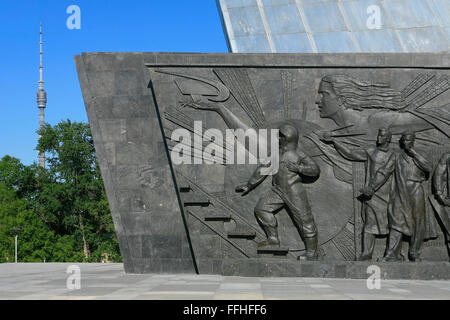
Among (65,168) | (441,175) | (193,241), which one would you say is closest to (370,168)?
(441,175)

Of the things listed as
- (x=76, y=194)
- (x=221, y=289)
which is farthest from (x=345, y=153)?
(x=76, y=194)

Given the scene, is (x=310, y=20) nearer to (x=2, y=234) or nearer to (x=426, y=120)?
(x=426, y=120)

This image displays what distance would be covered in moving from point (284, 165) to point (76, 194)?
27.5 metres

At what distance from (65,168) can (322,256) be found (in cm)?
2823

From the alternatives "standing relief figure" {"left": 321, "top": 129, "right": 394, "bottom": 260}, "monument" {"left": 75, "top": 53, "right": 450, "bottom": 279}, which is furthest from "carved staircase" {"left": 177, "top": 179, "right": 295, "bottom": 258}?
"standing relief figure" {"left": 321, "top": 129, "right": 394, "bottom": 260}

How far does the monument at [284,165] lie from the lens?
1198cm

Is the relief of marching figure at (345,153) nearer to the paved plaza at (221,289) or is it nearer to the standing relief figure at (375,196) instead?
the standing relief figure at (375,196)

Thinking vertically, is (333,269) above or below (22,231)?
above

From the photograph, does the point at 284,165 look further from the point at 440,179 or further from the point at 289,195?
the point at 440,179

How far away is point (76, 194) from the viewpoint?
3719cm

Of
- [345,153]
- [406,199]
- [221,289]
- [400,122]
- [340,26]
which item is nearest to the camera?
[221,289]

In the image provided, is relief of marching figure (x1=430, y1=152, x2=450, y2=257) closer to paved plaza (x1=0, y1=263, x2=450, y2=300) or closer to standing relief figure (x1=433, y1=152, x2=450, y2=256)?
standing relief figure (x1=433, y1=152, x2=450, y2=256)

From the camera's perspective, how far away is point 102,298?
310 inches

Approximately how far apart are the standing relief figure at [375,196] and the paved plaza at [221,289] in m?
1.13
